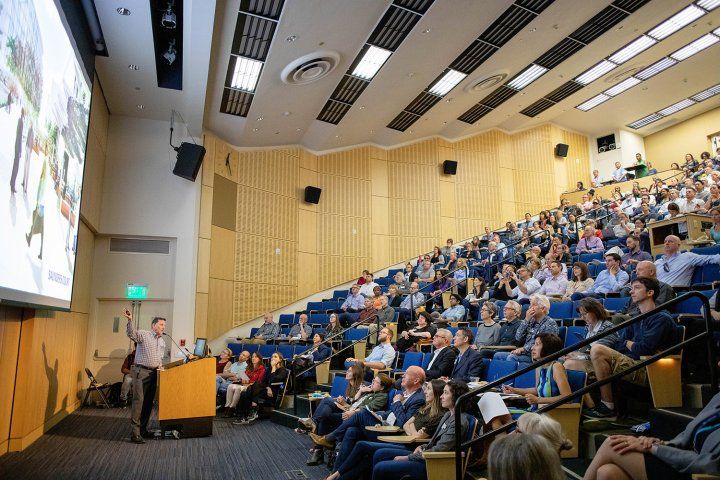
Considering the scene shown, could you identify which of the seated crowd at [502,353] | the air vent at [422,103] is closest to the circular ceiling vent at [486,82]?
the air vent at [422,103]

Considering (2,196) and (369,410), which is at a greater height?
(2,196)

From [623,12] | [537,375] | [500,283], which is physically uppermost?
[623,12]

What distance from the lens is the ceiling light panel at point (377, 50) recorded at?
284 inches

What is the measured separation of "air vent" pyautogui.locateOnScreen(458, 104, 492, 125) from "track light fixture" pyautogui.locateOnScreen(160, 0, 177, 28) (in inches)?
283

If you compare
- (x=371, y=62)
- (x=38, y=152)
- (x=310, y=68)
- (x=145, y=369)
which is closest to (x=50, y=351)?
(x=145, y=369)

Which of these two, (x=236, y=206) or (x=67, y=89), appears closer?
(x=67, y=89)

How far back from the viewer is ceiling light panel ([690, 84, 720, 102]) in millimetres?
11914

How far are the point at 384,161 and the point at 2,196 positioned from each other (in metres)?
9.69

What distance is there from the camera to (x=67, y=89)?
4621 mm

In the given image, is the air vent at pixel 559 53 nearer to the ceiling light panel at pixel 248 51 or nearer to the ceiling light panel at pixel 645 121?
the ceiling light panel at pixel 645 121

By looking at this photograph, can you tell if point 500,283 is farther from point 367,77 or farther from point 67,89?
point 67,89

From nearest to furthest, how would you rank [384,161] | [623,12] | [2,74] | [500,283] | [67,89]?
[2,74], [67,89], [500,283], [623,12], [384,161]

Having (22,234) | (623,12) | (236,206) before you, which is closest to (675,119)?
(623,12)

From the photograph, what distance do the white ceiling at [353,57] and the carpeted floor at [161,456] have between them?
4.86 m
